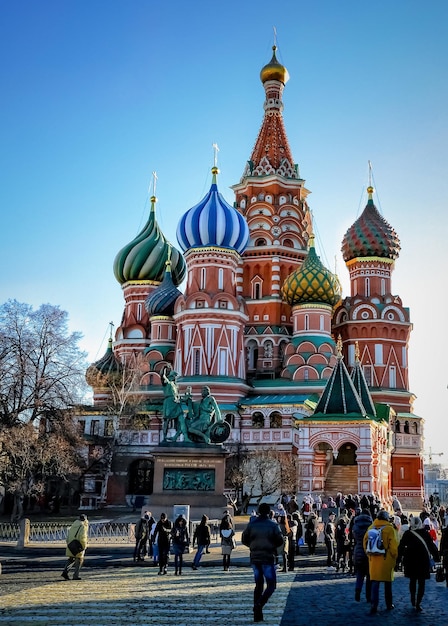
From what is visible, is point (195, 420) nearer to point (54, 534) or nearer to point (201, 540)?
point (54, 534)

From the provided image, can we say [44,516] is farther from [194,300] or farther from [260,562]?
[260,562]

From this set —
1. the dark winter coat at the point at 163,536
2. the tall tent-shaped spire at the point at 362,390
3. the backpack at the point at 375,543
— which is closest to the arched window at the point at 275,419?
the tall tent-shaped spire at the point at 362,390

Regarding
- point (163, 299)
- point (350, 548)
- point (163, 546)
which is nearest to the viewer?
point (163, 546)

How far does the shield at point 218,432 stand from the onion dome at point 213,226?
83.4 ft

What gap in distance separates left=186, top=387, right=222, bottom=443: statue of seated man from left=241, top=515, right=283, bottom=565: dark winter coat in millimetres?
17518

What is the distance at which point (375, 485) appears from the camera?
41.0 metres

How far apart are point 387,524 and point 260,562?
82.9 inches

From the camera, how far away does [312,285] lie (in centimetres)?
5203

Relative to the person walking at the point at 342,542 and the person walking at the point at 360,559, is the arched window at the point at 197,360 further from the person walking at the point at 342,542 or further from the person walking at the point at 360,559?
the person walking at the point at 360,559

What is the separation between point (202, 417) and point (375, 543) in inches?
685

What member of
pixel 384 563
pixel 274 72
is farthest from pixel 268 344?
pixel 384 563

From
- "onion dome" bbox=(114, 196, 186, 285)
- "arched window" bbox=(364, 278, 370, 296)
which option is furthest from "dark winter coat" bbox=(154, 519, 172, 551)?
"onion dome" bbox=(114, 196, 186, 285)

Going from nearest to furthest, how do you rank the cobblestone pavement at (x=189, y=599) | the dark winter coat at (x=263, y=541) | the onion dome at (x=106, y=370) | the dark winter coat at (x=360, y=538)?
the dark winter coat at (x=263, y=541) → the cobblestone pavement at (x=189, y=599) → the dark winter coat at (x=360, y=538) → the onion dome at (x=106, y=370)

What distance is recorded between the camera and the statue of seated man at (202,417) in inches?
1099
